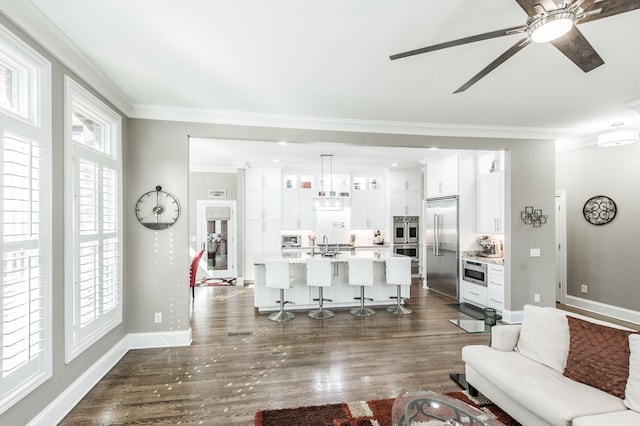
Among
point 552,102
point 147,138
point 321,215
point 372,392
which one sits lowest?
point 372,392

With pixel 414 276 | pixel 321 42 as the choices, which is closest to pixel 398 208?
pixel 414 276

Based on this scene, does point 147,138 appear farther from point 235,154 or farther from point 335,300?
point 335,300

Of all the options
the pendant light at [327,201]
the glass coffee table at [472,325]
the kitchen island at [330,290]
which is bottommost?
the glass coffee table at [472,325]

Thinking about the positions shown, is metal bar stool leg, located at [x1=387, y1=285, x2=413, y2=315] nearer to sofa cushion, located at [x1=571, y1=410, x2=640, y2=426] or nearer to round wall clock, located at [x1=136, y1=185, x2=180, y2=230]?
sofa cushion, located at [x1=571, y1=410, x2=640, y2=426]

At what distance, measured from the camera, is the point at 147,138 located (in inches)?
146

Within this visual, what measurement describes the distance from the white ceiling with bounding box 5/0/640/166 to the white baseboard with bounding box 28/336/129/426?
2.67m

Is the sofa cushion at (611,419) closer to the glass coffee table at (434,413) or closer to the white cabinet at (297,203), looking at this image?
the glass coffee table at (434,413)

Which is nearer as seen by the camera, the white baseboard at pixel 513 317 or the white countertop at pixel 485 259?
the white baseboard at pixel 513 317

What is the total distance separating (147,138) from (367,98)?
8.75 ft

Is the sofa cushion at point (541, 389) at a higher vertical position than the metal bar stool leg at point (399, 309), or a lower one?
higher

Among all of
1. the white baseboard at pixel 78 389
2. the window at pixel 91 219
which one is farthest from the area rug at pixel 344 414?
the window at pixel 91 219

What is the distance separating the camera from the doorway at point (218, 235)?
304 inches

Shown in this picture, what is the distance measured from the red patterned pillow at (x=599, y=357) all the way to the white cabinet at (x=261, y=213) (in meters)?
5.78

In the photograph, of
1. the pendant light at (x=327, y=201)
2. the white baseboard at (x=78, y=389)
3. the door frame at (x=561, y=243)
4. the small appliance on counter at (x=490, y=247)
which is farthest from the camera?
the pendant light at (x=327, y=201)
